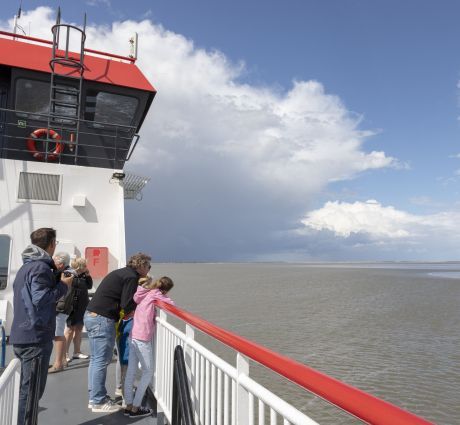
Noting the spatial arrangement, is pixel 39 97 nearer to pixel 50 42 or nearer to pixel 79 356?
pixel 50 42

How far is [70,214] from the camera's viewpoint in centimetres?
663

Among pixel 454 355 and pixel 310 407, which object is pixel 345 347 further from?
pixel 310 407

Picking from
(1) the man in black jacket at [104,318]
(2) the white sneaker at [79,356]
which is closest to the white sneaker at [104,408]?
(1) the man in black jacket at [104,318]

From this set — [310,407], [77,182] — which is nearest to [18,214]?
[77,182]

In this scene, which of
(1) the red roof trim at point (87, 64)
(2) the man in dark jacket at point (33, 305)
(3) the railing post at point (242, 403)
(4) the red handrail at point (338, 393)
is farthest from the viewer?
(1) the red roof trim at point (87, 64)

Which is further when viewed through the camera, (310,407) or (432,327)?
(432,327)

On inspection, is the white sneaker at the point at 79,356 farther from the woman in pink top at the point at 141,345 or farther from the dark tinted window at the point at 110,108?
the dark tinted window at the point at 110,108

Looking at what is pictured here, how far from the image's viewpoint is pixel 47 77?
738 cm

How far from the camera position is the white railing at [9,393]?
179 centimetres

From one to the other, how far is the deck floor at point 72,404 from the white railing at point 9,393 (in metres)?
1.75

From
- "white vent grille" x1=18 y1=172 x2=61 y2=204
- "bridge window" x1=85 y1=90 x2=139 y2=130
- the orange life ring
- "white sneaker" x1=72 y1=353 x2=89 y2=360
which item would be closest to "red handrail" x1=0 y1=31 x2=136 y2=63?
"bridge window" x1=85 y1=90 x2=139 y2=130

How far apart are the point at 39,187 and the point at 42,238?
4.11 m

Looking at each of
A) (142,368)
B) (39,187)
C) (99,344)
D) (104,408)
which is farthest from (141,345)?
(39,187)

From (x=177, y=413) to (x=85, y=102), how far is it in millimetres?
6465
